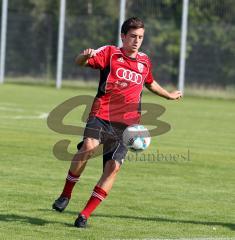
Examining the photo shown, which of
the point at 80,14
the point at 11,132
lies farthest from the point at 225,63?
the point at 11,132

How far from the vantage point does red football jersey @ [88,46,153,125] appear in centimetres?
985

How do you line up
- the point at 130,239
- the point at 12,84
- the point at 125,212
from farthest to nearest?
the point at 12,84 < the point at 125,212 < the point at 130,239

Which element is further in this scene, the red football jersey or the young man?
the red football jersey

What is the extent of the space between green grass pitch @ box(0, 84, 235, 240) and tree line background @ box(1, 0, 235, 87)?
653 inches

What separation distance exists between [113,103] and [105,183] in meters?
0.90

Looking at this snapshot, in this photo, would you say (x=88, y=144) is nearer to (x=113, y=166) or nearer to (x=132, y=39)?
(x=113, y=166)

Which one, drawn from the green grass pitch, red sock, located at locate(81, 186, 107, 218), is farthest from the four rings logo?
the green grass pitch

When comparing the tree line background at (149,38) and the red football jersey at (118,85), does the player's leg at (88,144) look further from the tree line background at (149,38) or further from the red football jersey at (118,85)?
the tree line background at (149,38)

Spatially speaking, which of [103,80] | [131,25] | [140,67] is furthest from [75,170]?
[131,25]

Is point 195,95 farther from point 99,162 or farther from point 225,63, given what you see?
point 99,162

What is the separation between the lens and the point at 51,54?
44562 millimetres

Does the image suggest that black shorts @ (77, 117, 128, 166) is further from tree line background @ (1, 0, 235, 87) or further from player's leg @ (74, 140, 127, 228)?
tree line background @ (1, 0, 235, 87)

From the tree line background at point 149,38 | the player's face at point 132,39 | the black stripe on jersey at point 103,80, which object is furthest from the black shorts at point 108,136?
the tree line background at point 149,38

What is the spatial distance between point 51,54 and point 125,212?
34.3m
